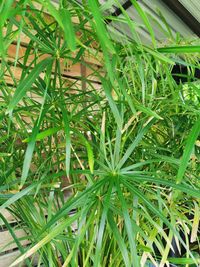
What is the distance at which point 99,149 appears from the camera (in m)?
0.75

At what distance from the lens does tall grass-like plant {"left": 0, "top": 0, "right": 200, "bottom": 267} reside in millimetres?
592

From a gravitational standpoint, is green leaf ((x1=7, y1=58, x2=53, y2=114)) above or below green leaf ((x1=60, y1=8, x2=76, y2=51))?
below

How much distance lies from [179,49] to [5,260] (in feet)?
4.48

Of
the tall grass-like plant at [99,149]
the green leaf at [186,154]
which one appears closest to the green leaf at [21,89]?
the tall grass-like plant at [99,149]

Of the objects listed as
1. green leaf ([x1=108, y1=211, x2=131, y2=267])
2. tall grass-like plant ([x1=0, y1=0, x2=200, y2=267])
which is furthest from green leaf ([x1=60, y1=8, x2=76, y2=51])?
green leaf ([x1=108, y1=211, x2=131, y2=267])

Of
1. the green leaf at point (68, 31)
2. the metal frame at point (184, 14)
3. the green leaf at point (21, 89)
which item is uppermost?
the metal frame at point (184, 14)

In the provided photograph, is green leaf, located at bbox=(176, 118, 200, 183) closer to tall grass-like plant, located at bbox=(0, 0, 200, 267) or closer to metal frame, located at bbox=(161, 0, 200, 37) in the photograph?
tall grass-like plant, located at bbox=(0, 0, 200, 267)

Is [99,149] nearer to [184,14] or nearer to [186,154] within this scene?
[186,154]

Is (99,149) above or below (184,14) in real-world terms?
below

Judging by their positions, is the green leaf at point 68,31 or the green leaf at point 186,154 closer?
the green leaf at point 68,31

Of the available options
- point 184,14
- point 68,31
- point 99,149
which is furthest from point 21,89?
point 184,14

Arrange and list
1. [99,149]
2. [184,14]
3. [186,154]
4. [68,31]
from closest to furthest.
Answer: [68,31]
[186,154]
[99,149]
[184,14]

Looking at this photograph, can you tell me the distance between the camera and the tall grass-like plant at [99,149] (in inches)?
23.3

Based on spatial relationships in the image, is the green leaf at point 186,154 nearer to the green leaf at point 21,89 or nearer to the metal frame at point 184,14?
the green leaf at point 21,89
